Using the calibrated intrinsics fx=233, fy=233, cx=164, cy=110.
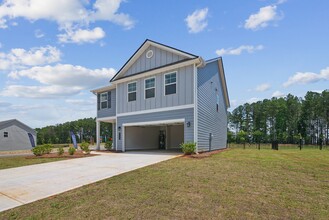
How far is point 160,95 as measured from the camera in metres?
15.0

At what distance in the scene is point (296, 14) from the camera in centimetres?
1073

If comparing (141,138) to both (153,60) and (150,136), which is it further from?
(153,60)

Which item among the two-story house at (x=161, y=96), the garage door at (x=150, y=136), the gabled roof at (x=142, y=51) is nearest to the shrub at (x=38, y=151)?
the two-story house at (x=161, y=96)

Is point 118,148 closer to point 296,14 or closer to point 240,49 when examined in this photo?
point 240,49

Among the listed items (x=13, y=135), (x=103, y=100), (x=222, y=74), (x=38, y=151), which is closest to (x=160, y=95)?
(x=103, y=100)

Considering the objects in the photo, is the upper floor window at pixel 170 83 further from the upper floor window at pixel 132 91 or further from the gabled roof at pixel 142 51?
the upper floor window at pixel 132 91

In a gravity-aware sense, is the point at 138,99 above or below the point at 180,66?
below

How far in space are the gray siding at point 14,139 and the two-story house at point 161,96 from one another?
836 inches

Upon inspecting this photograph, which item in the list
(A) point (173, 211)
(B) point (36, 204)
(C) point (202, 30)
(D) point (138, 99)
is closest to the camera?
(A) point (173, 211)

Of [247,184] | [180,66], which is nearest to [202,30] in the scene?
[180,66]

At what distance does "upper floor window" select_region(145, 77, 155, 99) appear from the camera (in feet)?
51.1

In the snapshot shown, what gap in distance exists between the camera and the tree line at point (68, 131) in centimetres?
→ 6669

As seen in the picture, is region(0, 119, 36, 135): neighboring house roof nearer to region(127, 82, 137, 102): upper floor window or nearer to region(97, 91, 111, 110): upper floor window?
region(97, 91, 111, 110): upper floor window

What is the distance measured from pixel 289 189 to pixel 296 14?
878cm
